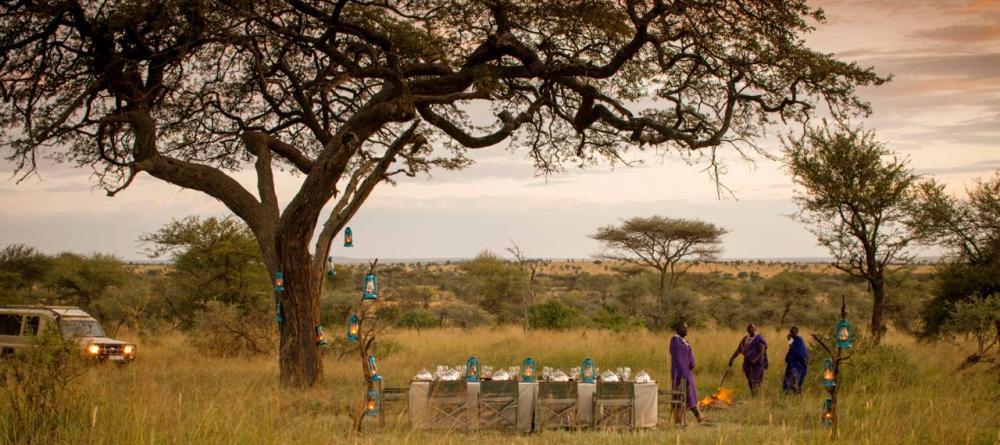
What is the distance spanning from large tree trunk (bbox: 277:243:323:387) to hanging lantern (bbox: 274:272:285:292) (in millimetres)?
65

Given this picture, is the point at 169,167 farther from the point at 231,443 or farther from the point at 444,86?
the point at 231,443

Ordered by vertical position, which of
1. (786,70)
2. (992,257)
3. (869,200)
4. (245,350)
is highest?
(786,70)

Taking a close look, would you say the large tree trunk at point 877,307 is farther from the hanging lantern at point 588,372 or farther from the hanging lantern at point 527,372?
the hanging lantern at point 527,372

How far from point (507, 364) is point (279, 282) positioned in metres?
6.12

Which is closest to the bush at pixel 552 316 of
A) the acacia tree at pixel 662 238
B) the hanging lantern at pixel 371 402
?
the acacia tree at pixel 662 238

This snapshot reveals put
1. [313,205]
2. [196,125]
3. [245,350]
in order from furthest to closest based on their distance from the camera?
[245,350] < [196,125] < [313,205]

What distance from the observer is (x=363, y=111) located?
12008 millimetres

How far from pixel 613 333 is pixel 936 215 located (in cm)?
816

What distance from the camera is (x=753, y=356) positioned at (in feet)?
41.4

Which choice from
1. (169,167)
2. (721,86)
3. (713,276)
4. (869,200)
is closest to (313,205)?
(169,167)

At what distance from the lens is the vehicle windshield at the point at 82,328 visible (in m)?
15.3

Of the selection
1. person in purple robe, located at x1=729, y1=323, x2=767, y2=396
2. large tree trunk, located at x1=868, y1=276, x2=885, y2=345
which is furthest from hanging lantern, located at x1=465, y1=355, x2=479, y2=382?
large tree trunk, located at x1=868, y1=276, x2=885, y2=345

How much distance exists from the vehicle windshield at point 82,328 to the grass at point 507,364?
1172mm

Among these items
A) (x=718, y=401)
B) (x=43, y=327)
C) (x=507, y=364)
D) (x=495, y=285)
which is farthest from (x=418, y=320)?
(x=718, y=401)
